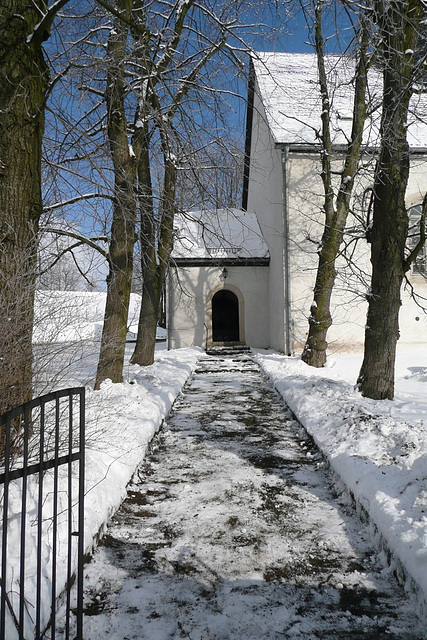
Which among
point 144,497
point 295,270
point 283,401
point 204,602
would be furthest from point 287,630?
point 295,270

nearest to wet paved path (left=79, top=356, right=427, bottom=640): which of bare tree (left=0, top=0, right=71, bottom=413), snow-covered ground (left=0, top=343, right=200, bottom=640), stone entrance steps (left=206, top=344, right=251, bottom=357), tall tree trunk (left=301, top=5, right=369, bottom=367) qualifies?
snow-covered ground (left=0, top=343, right=200, bottom=640)

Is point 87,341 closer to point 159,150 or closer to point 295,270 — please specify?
point 159,150

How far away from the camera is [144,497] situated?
4281 mm

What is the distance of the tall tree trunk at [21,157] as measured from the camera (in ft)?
12.0

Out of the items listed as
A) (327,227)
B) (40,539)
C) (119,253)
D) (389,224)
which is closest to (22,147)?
(40,539)

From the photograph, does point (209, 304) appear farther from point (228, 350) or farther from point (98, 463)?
point (98, 463)

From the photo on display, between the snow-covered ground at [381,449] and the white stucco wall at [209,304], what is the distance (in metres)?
9.34

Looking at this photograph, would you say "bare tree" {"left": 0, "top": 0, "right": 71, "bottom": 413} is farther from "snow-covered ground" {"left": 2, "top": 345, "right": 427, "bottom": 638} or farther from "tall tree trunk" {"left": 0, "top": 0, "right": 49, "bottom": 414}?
"snow-covered ground" {"left": 2, "top": 345, "right": 427, "bottom": 638}

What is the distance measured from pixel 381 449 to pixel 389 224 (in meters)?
3.64

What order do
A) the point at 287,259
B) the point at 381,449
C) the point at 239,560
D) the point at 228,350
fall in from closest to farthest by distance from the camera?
the point at 239,560 < the point at 381,449 < the point at 287,259 < the point at 228,350

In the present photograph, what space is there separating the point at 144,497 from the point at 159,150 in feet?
16.7

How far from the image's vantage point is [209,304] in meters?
18.7

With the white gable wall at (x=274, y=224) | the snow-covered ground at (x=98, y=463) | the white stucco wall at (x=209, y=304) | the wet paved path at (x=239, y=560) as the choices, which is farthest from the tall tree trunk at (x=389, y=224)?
the white stucco wall at (x=209, y=304)

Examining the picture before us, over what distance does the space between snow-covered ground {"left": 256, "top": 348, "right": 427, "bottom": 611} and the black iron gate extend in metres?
1.96
